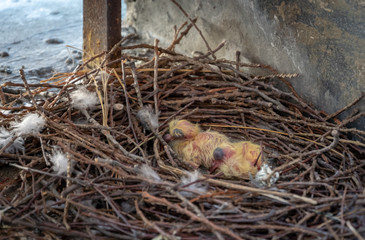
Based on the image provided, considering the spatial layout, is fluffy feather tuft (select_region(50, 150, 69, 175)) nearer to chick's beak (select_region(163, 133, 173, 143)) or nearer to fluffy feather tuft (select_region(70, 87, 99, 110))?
fluffy feather tuft (select_region(70, 87, 99, 110))

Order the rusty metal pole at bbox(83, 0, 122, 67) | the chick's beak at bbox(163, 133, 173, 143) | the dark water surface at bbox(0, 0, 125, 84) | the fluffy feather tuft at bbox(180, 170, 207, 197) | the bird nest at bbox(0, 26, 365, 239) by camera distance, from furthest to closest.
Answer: the dark water surface at bbox(0, 0, 125, 84) → the rusty metal pole at bbox(83, 0, 122, 67) → the chick's beak at bbox(163, 133, 173, 143) → the fluffy feather tuft at bbox(180, 170, 207, 197) → the bird nest at bbox(0, 26, 365, 239)

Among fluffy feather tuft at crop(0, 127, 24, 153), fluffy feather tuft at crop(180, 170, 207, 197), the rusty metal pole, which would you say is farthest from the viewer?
the rusty metal pole

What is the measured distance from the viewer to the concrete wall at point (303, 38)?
8.21ft

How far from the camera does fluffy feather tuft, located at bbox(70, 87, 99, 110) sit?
2676 millimetres

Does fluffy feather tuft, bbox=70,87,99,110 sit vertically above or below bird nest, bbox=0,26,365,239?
above

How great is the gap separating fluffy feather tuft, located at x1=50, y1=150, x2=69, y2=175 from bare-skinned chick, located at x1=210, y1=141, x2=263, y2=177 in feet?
2.91

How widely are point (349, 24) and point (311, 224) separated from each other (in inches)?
50.1

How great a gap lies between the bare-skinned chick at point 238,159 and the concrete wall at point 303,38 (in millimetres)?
677

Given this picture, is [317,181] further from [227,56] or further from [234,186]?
[227,56]

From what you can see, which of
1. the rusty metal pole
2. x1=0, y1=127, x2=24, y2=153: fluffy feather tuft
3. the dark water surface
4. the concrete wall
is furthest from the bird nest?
the dark water surface

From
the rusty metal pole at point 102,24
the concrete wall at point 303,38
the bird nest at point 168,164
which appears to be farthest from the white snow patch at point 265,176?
the rusty metal pole at point 102,24

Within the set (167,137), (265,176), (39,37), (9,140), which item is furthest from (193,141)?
(39,37)

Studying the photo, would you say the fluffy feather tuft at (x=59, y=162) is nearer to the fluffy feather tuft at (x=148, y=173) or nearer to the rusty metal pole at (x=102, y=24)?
the fluffy feather tuft at (x=148, y=173)

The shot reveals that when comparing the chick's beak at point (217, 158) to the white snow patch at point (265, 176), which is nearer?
the white snow patch at point (265, 176)
